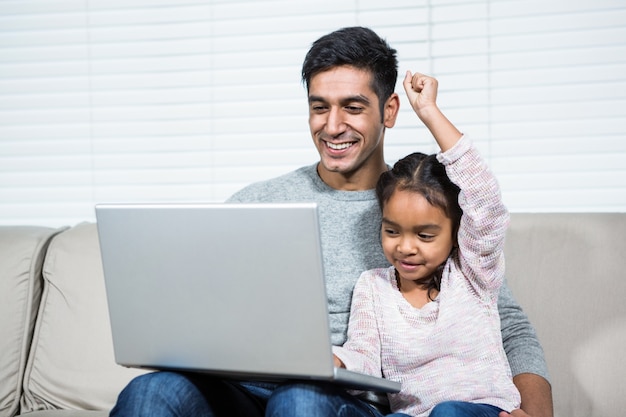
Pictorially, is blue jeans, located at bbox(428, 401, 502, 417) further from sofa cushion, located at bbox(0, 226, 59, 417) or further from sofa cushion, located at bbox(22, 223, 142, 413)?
sofa cushion, located at bbox(0, 226, 59, 417)

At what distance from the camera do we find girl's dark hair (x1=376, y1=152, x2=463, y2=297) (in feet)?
4.51

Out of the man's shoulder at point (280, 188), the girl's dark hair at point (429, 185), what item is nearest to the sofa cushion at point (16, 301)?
the man's shoulder at point (280, 188)

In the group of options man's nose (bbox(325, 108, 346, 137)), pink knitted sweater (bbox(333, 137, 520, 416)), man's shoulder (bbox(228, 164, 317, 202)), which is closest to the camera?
pink knitted sweater (bbox(333, 137, 520, 416))

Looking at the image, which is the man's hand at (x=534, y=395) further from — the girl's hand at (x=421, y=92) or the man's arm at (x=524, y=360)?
the girl's hand at (x=421, y=92)

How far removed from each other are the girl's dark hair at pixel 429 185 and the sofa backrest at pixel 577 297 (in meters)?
0.40

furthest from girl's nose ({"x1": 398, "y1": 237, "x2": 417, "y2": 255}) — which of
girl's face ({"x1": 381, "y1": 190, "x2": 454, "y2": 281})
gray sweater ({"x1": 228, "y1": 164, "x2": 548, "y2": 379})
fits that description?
gray sweater ({"x1": 228, "y1": 164, "x2": 548, "y2": 379})

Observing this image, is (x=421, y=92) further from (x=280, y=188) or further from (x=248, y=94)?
(x=248, y=94)

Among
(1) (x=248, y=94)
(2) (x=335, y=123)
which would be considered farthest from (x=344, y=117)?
(1) (x=248, y=94)

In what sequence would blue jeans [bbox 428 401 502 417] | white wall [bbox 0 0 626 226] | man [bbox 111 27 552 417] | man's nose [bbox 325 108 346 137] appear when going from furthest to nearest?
1. white wall [bbox 0 0 626 226]
2. man's nose [bbox 325 108 346 137]
3. man [bbox 111 27 552 417]
4. blue jeans [bbox 428 401 502 417]

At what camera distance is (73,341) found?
188cm

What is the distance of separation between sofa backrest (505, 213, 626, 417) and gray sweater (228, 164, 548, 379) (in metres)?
0.21

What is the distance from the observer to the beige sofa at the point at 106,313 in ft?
5.48

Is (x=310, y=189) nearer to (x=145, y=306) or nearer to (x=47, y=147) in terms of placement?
(x=145, y=306)

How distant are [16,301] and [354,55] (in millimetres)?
1062
